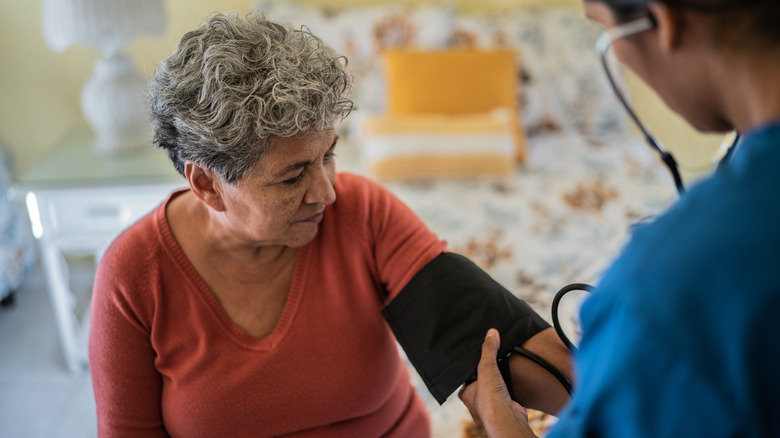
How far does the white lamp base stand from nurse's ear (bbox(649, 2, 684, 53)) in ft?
6.32

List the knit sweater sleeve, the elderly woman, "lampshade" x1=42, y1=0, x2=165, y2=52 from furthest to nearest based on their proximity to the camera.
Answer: "lampshade" x1=42, y1=0, x2=165, y2=52, the knit sweater sleeve, the elderly woman

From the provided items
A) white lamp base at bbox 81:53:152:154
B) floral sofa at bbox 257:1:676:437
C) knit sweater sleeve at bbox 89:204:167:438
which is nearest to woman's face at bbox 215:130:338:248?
knit sweater sleeve at bbox 89:204:167:438

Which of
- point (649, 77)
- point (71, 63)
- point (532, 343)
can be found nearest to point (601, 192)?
point (532, 343)

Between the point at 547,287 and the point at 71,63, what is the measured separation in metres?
1.99

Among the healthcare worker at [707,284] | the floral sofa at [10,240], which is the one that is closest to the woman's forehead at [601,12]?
the healthcare worker at [707,284]

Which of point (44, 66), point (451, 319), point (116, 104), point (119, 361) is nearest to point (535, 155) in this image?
point (116, 104)

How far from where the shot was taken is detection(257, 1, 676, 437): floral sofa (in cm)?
195

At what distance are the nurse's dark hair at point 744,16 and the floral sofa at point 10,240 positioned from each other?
2.51 meters

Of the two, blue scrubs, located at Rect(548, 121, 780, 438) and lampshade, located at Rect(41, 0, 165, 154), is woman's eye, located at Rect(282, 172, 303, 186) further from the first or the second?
lampshade, located at Rect(41, 0, 165, 154)

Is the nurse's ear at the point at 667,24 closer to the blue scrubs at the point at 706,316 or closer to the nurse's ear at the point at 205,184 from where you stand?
the blue scrubs at the point at 706,316

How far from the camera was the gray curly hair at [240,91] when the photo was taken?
934 millimetres

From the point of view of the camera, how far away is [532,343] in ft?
3.34

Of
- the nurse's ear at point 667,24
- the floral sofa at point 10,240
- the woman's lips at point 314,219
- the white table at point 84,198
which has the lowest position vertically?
the floral sofa at point 10,240

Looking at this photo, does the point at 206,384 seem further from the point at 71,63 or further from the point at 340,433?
the point at 71,63
